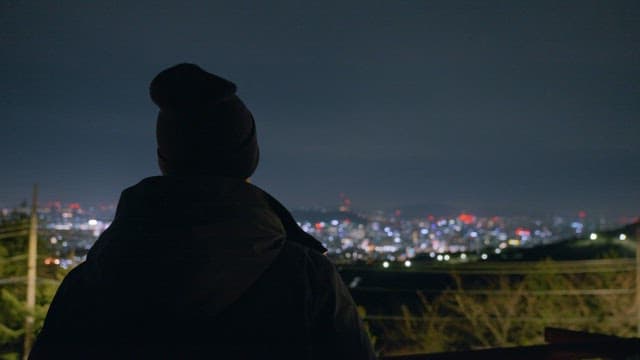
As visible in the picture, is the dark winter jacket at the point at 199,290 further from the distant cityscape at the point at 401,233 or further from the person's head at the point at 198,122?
the distant cityscape at the point at 401,233

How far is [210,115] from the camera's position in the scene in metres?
0.92

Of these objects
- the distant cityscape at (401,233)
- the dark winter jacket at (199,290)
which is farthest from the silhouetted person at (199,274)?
the distant cityscape at (401,233)

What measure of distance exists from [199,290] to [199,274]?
21 millimetres

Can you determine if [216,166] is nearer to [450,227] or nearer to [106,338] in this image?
[106,338]

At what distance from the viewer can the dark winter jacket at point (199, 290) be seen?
2.65 ft

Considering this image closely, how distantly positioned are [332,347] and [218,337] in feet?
0.52

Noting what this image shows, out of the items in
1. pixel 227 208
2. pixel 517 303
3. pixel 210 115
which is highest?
pixel 210 115

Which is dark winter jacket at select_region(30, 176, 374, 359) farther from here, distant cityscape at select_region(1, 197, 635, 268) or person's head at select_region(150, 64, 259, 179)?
distant cityscape at select_region(1, 197, 635, 268)

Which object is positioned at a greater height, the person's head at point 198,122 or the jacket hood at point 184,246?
the person's head at point 198,122

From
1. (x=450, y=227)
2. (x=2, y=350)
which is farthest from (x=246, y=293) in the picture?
(x=450, y=227)

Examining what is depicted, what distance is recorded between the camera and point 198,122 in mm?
916

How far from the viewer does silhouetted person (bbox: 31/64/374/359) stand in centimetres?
81

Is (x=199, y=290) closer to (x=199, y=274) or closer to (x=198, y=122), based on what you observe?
(x=199, y=274)

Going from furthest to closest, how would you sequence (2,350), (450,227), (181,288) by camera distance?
(450,227) → (2,350) → (181,288)
